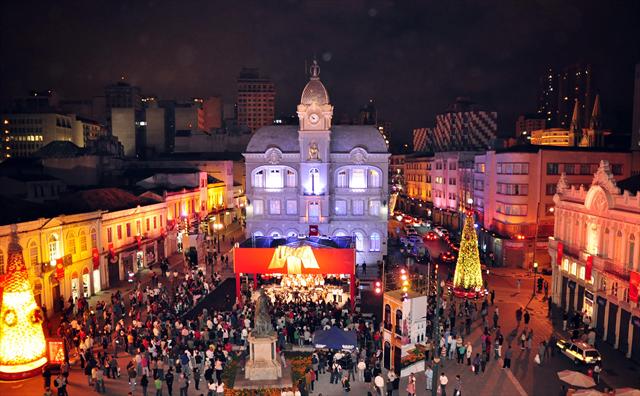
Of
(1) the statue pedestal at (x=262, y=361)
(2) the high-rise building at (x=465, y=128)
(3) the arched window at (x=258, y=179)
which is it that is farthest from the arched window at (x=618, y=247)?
(2) the high-rise building at (x=465, y=128)

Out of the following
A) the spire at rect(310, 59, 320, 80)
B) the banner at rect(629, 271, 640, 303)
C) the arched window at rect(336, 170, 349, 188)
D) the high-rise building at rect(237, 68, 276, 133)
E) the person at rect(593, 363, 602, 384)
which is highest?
the high-rise building at rect(237, 68, 276, 133)

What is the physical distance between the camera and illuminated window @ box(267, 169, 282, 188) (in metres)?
54.4

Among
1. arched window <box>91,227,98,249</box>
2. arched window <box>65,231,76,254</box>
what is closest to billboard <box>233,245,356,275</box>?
arched window <box>65,231,76,254</box>

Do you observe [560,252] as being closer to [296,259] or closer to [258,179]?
[296,259]

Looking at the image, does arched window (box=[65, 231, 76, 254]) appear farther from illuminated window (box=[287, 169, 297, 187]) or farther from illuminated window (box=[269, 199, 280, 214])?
illuminated window (box=[287, 169, 297, 187])

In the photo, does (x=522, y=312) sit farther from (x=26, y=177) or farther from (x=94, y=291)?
(x=26, y=177)

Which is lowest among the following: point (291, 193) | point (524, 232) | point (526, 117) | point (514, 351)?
point (514, 351)

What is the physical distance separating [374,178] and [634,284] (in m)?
29.2

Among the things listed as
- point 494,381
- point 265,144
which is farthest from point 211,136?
point 494,381

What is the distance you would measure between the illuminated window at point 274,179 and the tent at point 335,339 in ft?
94.5

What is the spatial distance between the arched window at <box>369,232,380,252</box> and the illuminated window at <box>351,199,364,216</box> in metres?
2.60

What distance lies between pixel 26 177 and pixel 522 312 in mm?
47609

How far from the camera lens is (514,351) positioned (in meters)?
29.9

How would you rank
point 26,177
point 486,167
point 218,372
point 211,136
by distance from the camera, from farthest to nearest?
point 211,136 → point 486,167 → point 26,177 → point 218,372
